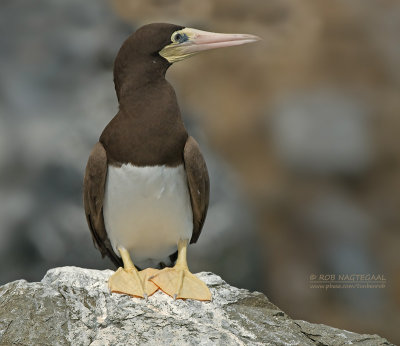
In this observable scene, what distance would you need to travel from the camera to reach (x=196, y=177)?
3.29 metres

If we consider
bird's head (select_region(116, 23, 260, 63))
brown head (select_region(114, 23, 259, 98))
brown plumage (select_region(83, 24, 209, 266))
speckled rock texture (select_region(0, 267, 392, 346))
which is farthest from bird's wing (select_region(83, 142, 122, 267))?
bird's head (select_region(116, 23, 260, 63))

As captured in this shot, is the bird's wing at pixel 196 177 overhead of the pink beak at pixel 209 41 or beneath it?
beneath

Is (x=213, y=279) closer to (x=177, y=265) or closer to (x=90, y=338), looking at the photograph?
(x=177, y=265)

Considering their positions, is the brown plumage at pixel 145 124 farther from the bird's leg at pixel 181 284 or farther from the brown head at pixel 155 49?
the bird's leg at pixel 181 284

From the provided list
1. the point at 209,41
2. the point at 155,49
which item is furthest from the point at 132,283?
the point at 209,41

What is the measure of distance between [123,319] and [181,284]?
37 cm

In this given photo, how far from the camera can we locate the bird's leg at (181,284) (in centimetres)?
323

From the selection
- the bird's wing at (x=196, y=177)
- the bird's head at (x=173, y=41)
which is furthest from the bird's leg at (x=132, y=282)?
the bird's head at (x=173, y=41)

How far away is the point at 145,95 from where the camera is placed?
3.19 metres

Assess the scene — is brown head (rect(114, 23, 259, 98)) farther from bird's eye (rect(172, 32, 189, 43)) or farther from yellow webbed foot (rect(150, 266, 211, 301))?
yellow webbed foot (rect(150, 266, 211, 301))

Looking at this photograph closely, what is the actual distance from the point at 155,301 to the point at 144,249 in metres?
0.40

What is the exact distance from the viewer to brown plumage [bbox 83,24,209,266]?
3.12 metres

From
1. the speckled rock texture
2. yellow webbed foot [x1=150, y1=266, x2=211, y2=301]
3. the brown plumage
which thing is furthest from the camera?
yellow webbed foot [x1=150, y1=266, x2=211, y2=301]

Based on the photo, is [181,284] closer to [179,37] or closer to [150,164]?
[150,164]
